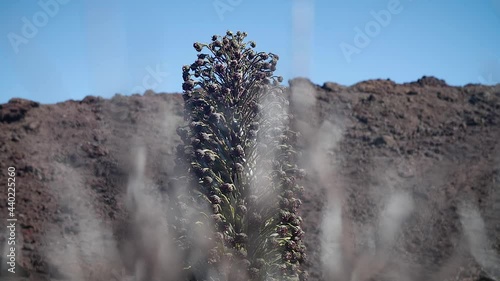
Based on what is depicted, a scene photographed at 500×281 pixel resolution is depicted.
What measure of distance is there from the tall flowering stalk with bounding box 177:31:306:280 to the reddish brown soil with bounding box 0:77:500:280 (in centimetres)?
1353

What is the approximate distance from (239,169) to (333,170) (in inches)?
812

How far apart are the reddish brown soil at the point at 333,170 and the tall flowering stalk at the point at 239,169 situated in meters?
Result: 13.5

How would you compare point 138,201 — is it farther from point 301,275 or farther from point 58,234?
point 301,275

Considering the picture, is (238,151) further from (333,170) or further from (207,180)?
(333,170)

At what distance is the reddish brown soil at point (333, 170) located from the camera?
1922 centimetres

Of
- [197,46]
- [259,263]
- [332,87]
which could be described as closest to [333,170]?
[332,87]

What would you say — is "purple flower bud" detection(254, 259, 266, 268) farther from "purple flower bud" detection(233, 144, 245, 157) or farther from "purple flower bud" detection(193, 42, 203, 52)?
"purple flower bud" detection(193, 42, 203, 52)

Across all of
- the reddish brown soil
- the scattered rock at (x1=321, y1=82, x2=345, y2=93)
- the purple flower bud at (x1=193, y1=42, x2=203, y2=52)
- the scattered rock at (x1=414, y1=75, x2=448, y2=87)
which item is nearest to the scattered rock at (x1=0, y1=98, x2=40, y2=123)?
the reddish brown soil

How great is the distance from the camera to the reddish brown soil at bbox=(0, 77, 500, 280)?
19.2 metres

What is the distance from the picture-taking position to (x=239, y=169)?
16.8ft

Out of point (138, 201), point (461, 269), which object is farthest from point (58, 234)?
point (461, 269)

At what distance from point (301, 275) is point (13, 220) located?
1846cm

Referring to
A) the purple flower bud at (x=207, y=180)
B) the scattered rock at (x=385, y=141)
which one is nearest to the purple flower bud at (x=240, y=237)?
the purple flower bud at (x=207, y=180)

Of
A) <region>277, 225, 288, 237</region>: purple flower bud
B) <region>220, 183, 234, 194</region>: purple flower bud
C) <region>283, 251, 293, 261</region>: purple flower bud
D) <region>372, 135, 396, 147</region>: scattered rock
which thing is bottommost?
<region>283, 251, 293, 261</region>: purple flower bud
